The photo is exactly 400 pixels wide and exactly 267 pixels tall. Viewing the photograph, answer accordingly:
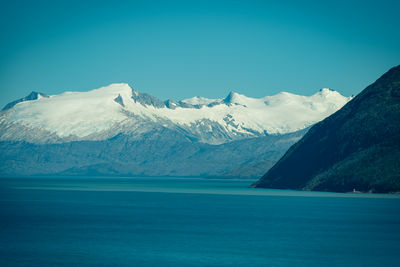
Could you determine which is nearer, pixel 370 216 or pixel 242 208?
pixel 370 216

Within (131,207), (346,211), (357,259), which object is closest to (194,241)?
(357,259)

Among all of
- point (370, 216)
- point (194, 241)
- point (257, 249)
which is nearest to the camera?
point (257, 249)

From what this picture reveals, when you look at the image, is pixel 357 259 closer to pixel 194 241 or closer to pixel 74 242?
pixel 194 241

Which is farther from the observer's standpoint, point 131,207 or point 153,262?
point 131,207

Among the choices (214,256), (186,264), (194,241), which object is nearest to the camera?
(186,264)

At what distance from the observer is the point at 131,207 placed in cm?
18712

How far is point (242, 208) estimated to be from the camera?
181 m

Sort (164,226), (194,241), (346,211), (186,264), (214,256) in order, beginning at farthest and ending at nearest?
(346,211) < (164,226) < (194,241) < (214,256) < (186,264)

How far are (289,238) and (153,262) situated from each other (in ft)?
111

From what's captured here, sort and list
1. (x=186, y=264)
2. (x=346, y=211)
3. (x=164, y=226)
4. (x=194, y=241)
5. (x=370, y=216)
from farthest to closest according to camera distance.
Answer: (x=346, y=211) → (x=370, y=216) → (x=164, y=226) → (x=194, y=241) → (x=186, y=264)

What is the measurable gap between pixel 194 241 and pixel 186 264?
23.0 m

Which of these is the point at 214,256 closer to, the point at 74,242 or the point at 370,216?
the point at 74,242

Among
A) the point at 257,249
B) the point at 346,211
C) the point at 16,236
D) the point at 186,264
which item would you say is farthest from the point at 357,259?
the point at 346,211

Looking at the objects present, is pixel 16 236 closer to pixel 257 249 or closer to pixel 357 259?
pixel 257 249
